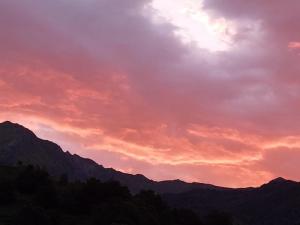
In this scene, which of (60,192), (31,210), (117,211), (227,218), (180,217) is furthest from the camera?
(227,218)

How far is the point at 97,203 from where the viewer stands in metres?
69.3

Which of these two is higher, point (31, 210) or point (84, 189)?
point (84, 189)

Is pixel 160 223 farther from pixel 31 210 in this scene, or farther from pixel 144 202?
pixel 31 210

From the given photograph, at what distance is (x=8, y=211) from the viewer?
201 ft

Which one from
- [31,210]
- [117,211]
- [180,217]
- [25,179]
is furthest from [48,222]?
[180,217]

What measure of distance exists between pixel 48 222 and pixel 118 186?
2211 cm

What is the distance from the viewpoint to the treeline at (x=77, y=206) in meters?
56.6

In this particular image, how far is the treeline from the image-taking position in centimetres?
5659

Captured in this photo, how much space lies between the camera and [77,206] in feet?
222

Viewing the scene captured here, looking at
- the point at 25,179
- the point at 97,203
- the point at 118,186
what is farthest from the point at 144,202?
the point at 25,179

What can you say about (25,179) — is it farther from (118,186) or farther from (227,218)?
(227,218)

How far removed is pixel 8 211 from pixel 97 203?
12.5m

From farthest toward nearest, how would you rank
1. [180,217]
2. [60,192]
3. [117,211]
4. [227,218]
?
[227,218]
[180,217]
[60,192]
[117,211]

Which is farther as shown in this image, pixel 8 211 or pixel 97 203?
pixel 97 203
